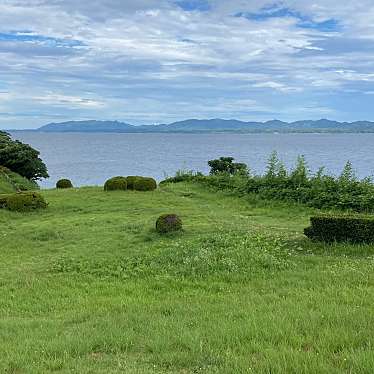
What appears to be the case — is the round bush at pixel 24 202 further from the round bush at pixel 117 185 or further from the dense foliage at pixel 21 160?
the dense foliage at pixel 21 160

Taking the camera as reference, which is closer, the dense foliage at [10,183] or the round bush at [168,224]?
the round bush at [168,224]

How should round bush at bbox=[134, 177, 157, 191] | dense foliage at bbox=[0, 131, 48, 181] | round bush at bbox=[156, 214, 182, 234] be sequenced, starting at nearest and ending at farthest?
round bush at bbox=[156, 214, 182, 234] < round bush at bbox=[134, 177, 157, 191] < dense foliage at bbox=[0, 131, 48, 181]

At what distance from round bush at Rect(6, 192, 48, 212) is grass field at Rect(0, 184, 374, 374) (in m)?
2.50

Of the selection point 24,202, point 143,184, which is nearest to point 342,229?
point 24,202

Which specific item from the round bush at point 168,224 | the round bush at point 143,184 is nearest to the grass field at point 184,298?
the round bush at point 168,224

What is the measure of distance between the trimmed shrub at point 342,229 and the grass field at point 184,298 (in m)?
0.32

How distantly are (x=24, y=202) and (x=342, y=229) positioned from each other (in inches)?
510

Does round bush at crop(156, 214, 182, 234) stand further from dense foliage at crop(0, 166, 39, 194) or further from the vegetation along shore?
dense foliage at crop(0, 166, 39, 194)

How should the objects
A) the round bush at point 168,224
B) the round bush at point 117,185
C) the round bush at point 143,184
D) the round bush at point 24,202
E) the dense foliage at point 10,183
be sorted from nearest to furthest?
the round bush at point 168,224, the round bush at point 24,202, the round bush at point 143,184, the round bush at point 117,185, the dense foliage at point 10,183

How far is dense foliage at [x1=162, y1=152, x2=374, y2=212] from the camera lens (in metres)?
18.2

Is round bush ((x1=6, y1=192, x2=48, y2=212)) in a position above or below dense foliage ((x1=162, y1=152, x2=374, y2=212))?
below

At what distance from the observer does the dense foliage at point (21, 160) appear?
130ft

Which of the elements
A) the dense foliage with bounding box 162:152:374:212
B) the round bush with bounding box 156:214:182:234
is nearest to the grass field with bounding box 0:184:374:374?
the round bush with bounding box 156:214:182:234

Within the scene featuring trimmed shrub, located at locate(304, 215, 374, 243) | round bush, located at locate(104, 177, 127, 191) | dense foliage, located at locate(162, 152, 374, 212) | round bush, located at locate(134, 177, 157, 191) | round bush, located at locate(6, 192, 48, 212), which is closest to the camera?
trimmed shrub, located at locate(304, 215, 374, 243)
